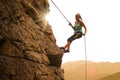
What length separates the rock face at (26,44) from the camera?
1157 cm

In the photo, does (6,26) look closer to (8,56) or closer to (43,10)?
(8,56)

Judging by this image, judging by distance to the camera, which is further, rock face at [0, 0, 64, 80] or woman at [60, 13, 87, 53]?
woman at [60, 13, 87, 53]

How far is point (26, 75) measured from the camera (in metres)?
12.0

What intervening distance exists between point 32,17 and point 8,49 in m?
4.05

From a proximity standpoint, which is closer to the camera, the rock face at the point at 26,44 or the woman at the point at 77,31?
the rock face at the point at 26,44

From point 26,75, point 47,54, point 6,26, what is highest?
point 6,26

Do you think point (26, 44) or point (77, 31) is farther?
point (77, 31)

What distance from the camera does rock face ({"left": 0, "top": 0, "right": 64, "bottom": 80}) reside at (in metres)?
11.6

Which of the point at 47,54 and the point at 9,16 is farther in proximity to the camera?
the point at 47,54

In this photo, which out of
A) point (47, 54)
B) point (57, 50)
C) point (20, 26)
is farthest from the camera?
point (57, 50)

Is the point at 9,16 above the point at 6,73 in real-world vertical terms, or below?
above

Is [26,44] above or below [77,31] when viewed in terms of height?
below

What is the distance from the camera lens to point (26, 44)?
12.9 metres

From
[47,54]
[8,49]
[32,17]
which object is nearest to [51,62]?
[47,54]
